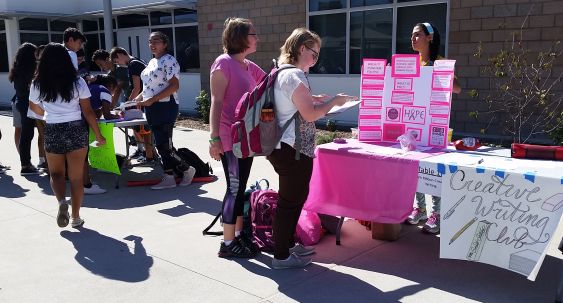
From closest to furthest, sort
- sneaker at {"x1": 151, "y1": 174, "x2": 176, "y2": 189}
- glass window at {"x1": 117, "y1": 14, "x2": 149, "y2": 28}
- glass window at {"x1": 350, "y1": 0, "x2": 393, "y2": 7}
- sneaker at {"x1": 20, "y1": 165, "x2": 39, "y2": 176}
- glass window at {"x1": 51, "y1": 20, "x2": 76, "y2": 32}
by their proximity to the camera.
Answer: sneaker at {"x1": 151, "y1": 174, "x2": 176, "y2": 189} < sneaker at {"x1": 20, "y1": 165, "x2": 39, "y2": 176} < glass window at {"x1": 350, "y1": 0, "x2": 393, "y2": 7} < glass window at {"x1": 117, "y1": 14, "x2": 149, "y2": 28} < glass window at {"x1": 51, "y1": 20, "x2": 76, "y2": 32}

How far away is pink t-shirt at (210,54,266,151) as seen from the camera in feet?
12.1

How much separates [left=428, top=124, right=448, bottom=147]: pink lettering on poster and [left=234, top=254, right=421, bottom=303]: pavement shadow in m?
1.13

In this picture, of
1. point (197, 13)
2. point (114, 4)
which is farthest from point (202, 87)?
point (114, 4)

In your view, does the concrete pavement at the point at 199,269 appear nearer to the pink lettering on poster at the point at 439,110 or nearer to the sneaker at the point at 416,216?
the sneaker at the point at 416,216

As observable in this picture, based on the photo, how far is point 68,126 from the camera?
4520mm

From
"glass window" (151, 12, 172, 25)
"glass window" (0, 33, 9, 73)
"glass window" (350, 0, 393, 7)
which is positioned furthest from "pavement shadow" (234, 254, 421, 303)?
"glass window" (0, 33, 9, 73)

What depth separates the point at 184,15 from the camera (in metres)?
14.9

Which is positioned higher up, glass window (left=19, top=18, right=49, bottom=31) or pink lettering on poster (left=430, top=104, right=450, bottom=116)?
glass window (left=19, top=18, right=49, bottom=31)

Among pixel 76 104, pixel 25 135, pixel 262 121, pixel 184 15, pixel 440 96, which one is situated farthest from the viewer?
pixel 184 15

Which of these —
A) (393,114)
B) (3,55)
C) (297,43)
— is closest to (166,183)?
(393,114)

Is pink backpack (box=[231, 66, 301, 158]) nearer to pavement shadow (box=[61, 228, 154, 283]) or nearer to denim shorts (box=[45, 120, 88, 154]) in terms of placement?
pavement shadow (box=[61, 228, 154, 283])

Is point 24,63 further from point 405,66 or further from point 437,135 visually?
point 437,135

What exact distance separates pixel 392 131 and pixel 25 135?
5248 mm

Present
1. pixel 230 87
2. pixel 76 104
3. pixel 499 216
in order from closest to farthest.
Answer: pixel 499 216 < pixel 230 87 < pixel 76 104
